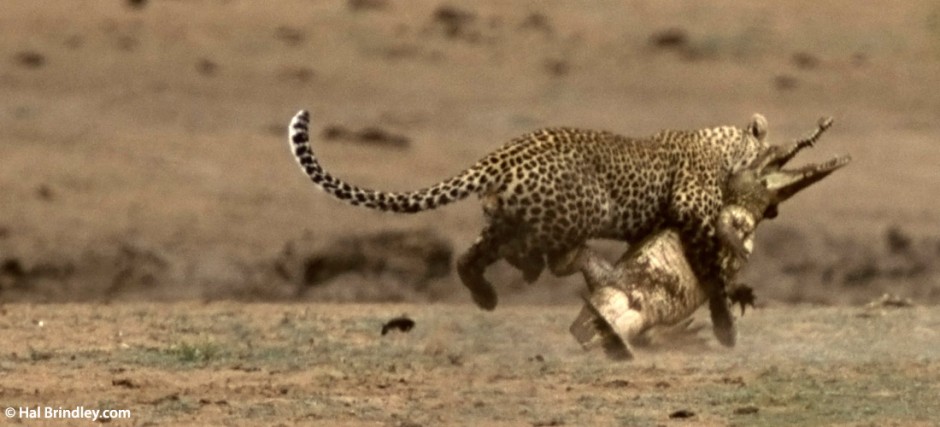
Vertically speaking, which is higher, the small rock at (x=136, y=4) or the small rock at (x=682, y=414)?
the small rock at (x=136, y=4)

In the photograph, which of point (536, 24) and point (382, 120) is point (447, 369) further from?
point (536, 24)

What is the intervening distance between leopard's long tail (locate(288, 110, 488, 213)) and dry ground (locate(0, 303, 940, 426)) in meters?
0.60

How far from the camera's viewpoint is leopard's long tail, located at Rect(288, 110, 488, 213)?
10.9 m

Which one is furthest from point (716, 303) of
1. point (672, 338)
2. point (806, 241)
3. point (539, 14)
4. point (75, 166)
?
point (539, 14)

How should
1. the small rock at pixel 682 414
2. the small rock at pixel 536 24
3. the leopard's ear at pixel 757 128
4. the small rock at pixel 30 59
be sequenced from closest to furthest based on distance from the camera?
the small rock at pixel 682 414 < the leopard's ear at pixel 757 128 < the small rock at pixel 30 59 < the small rock at pixel 536 24

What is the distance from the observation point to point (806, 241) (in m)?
17.2

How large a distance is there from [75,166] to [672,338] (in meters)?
8.07

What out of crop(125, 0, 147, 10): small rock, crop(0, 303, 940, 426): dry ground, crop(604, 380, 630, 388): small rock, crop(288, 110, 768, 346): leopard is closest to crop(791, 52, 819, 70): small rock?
crop(125, 0, 147, 10): small rock

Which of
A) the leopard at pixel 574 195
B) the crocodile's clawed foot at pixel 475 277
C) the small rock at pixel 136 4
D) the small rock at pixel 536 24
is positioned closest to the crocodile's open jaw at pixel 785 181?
the leopard at pixel 574 195

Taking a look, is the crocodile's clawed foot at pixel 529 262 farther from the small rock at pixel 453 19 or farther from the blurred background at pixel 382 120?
the small rock at pixel 453 19

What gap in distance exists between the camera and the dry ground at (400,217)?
1028 cm

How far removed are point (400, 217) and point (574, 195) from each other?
678cm

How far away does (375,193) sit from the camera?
1116cm

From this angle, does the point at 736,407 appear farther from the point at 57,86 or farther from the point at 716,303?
the point at 57,86
